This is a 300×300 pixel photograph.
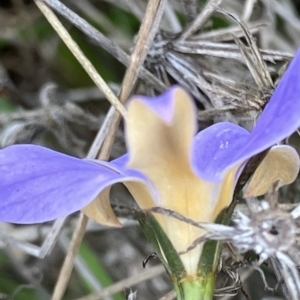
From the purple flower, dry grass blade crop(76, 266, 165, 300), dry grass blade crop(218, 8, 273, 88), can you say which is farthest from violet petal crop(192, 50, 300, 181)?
dry grass blade crop(76, 266, 165, 300)

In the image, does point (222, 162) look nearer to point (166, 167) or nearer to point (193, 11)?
point (166, 167)

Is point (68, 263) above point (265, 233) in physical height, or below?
below

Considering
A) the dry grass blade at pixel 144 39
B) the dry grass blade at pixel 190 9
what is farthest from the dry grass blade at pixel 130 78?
the dry grass blade at pixel 190 9

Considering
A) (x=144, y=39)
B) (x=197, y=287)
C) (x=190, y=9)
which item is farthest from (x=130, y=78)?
(x=197, y=287)

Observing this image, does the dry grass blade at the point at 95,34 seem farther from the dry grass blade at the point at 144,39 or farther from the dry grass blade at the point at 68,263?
the dry grass blade at the point at 68,263

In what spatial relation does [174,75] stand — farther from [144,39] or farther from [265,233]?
[265,233]

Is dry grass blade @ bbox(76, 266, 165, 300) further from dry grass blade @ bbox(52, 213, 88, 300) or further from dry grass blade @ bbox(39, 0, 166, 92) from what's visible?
dry grass blade @ bbox(39, 0, 166, 92)

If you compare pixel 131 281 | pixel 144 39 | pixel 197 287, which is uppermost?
pixel 144 39
